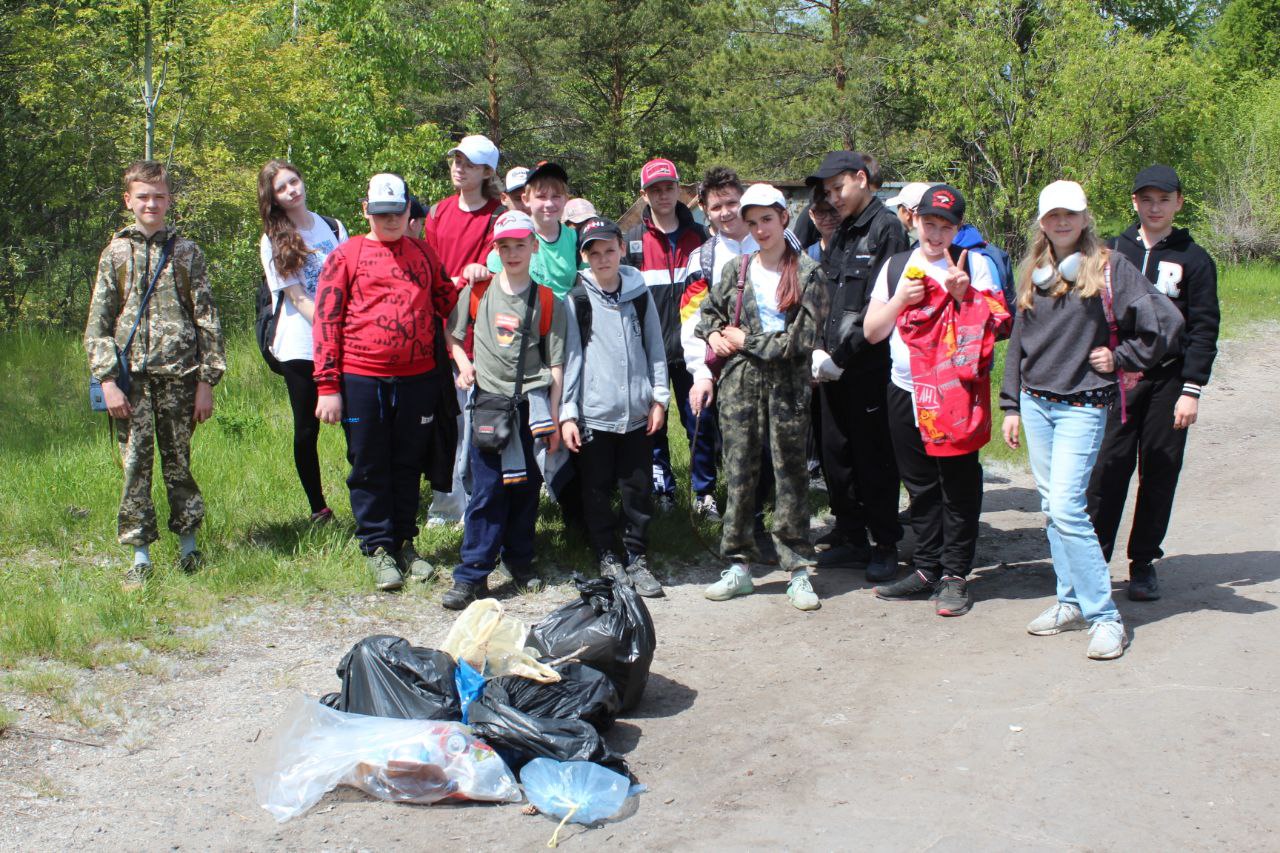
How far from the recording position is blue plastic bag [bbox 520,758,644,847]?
385cm

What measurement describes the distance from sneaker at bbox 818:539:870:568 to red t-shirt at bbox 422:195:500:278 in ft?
8.61

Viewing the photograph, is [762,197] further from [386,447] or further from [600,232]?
[386,447]

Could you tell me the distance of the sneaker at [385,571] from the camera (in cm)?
607

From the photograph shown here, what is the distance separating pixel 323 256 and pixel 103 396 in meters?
1.42

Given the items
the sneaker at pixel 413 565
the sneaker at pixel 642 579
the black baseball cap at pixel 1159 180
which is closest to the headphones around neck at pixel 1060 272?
the black baseball cap at pixel 1159 180

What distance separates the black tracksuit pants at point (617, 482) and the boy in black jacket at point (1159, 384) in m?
2.29

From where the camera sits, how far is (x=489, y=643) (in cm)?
462

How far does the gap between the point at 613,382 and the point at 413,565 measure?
4.90 ft

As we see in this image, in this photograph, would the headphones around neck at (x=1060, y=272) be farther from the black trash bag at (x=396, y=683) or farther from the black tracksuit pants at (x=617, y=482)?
the black trash bag at (x=396, y=683)

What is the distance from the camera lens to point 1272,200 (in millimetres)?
24766

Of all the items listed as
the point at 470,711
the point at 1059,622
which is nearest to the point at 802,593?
the point at 1059,622

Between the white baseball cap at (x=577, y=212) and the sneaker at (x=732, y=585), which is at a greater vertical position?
the white baseball cap at (x=577, y=212)

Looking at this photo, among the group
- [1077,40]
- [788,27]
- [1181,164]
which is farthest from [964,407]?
[788,27]

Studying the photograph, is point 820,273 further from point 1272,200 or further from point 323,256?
point 1272,200
